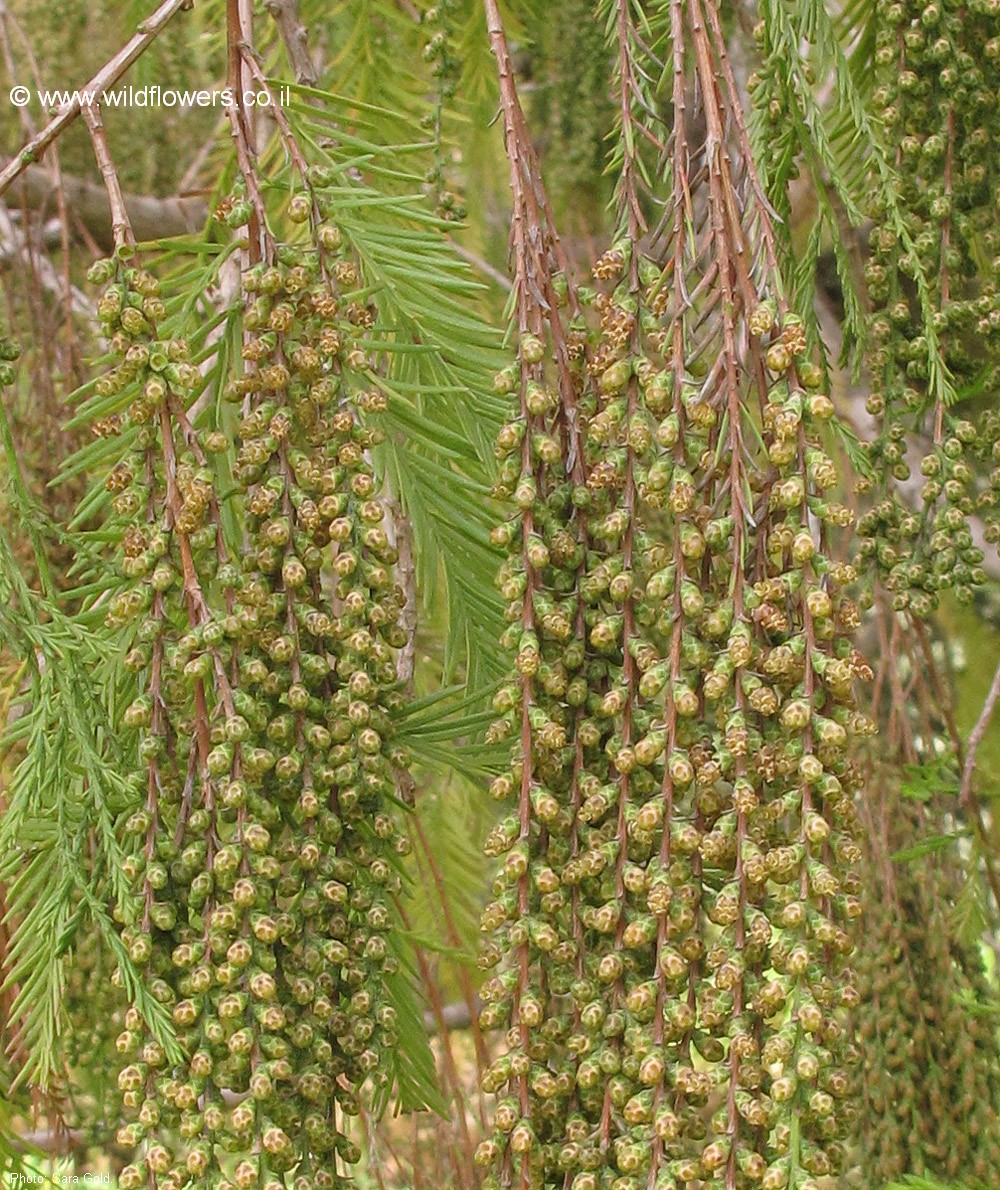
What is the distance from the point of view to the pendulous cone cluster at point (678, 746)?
0.89 m

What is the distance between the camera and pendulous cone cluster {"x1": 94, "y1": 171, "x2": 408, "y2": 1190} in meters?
0.95

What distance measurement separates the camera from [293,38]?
1.60m

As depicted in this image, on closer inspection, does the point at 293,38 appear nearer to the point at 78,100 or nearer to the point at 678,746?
the point at 78,100

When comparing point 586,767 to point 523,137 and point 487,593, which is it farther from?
point 523,137

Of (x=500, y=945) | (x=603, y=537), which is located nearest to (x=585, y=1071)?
(x=500, y=945)

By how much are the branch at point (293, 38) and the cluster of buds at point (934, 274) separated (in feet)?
2.04

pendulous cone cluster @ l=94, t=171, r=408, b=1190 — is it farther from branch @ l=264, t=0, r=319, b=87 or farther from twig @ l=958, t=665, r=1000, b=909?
twig @ l=958, t=665, r=1000, b=909

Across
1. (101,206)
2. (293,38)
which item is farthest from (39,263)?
(293,38)

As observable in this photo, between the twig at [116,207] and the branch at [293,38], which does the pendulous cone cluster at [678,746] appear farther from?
the branch at [293,38]

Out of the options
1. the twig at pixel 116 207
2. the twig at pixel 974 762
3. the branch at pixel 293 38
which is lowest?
the twig at pixel 974 762

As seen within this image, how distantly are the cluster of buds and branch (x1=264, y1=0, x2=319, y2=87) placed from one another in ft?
2.04

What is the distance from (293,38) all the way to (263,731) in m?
0.93

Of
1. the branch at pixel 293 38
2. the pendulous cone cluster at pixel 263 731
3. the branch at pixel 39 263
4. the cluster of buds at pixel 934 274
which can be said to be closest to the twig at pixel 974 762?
the cluster of buds at pixel 934 274

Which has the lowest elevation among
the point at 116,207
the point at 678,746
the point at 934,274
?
the point at 678,746
